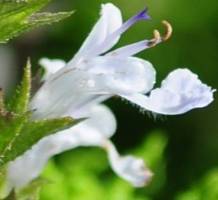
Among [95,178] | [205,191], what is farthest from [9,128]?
[95,178]

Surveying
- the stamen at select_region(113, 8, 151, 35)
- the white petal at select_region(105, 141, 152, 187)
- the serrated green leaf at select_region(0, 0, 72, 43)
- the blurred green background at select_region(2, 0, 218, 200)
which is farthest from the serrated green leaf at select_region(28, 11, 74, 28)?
the blurred green background at select_region(2, 0, 218, 200)

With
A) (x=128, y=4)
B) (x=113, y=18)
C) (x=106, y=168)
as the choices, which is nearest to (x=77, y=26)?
(x=128, y=4)

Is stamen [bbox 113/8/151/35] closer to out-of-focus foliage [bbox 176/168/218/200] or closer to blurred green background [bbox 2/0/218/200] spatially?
out-of-focus foliage [bbox 176/168/218/200]

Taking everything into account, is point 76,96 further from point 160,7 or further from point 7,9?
point 160,7

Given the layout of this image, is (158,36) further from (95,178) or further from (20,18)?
(95,178)

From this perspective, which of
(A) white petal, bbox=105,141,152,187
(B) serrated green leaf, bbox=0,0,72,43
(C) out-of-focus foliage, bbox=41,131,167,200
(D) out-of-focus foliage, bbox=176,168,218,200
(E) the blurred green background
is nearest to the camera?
(B) serrated green leaf, bbox=0,0,72,43

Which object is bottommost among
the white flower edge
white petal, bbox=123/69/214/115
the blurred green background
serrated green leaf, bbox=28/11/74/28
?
the blurred green background

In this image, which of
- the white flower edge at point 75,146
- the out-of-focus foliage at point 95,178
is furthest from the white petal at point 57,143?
the out-of-focus foliage at point 95,178
